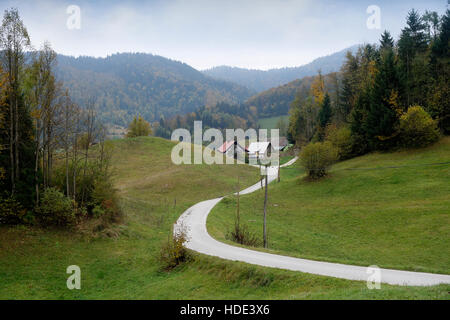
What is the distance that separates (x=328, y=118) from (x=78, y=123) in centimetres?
5924

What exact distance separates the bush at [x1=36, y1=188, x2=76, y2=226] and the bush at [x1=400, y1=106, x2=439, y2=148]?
4408cm

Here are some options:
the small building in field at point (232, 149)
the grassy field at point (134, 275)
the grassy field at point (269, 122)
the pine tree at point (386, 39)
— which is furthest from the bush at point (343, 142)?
the grassy field at point (269, 122)

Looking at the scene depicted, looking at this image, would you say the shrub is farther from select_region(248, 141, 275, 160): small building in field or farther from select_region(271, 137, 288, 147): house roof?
select_region(271, 137, 288, 147): house roof

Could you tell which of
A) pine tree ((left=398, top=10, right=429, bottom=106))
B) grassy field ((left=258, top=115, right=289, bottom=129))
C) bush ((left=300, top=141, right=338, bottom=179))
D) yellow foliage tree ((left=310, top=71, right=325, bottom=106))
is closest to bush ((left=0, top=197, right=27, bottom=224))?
bush ((left=300, top=141, right=338, bottom=179))

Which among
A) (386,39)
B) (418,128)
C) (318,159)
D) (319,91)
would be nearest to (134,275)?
(318,159)

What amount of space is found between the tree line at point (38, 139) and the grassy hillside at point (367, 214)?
1167cm

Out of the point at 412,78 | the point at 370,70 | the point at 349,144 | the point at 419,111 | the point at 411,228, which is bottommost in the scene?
the point at 411,228

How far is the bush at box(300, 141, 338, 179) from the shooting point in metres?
42.8

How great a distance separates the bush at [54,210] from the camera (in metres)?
21.4

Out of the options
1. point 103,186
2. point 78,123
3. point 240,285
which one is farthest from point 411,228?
point 78,123

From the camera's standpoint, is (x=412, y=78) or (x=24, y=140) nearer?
(x=24, y=140)

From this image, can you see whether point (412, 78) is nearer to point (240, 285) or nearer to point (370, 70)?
point (370, 70)

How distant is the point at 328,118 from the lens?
70.4 m

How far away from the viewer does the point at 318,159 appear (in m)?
42.9
